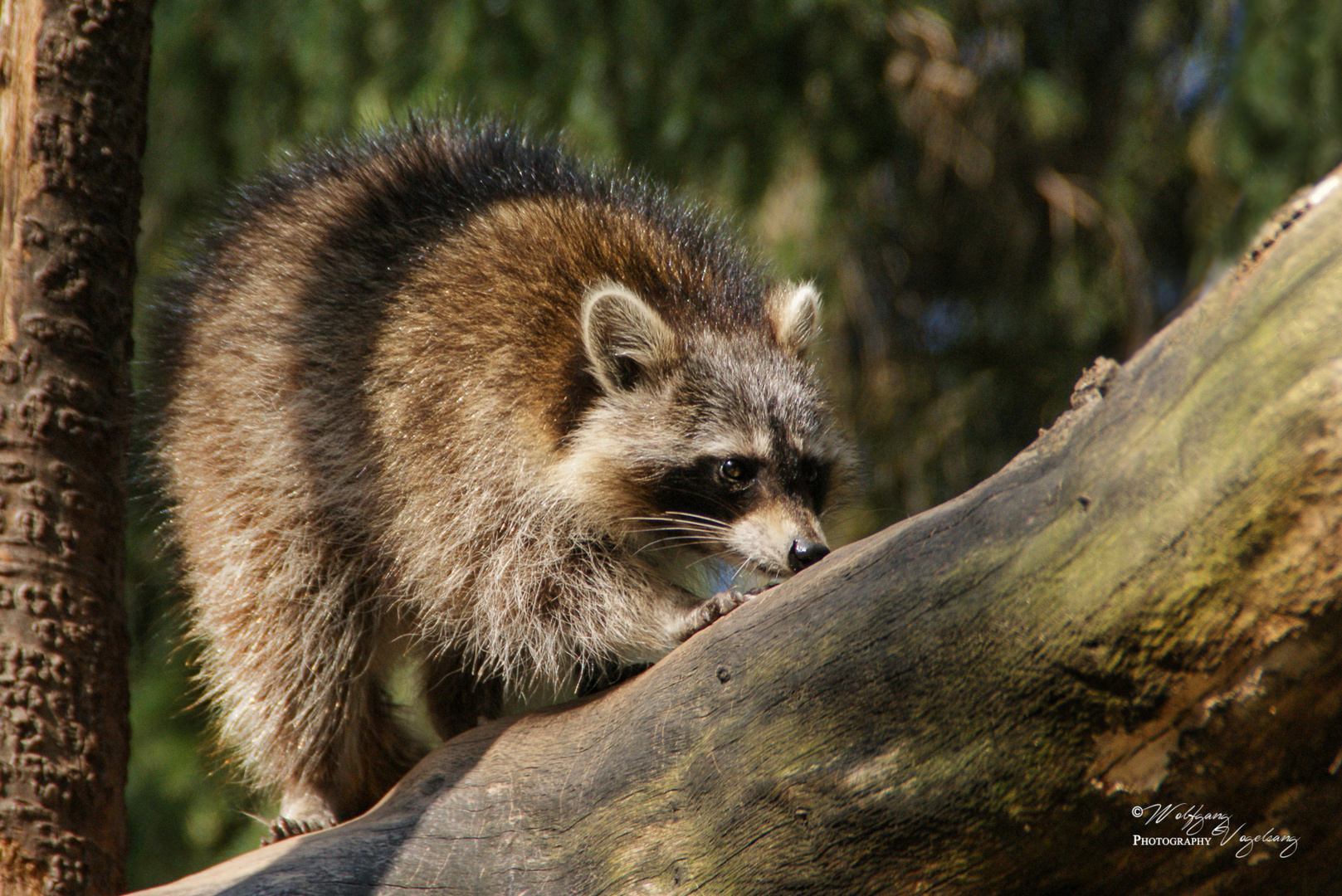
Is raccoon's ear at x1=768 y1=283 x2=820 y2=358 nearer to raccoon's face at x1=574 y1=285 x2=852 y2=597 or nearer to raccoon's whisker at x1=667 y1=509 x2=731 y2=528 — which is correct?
raccoon's face at x1=574 y1=285 x2=852 y2=597

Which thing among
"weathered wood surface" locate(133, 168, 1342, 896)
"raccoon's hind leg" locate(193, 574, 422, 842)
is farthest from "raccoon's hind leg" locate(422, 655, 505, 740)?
"weathered wood surface" locate(133, 168, 1342, 896)

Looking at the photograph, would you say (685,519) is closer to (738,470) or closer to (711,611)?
(738,470)

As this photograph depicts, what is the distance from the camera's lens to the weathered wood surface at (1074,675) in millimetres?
1301

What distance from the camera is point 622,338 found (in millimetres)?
2781

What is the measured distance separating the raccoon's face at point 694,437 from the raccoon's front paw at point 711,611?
29 centimetres

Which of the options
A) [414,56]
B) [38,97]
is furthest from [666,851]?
[414,56]

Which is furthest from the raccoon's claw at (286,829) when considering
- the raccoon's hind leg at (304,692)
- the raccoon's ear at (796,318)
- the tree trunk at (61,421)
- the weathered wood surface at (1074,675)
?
the raccoon's ear at (796,318)

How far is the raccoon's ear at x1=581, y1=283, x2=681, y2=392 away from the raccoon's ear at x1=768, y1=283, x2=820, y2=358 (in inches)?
15.1

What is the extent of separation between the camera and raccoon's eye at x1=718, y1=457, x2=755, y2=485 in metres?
2.72

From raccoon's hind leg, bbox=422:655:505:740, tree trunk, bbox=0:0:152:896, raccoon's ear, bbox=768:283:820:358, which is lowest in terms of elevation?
raccoon's hind leg, bbox=422:655:505:740

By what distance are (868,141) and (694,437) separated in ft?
7.70

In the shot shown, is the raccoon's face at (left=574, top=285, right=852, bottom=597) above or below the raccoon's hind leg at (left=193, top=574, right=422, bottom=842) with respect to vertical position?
above

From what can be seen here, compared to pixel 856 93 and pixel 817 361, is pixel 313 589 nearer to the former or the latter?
pixel 817 361

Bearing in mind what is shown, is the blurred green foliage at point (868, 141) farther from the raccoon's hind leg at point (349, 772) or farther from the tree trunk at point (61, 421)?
the tree trunk at point (61, 421)
